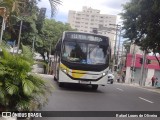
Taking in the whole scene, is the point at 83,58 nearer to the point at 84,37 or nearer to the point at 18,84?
the point at 84,37

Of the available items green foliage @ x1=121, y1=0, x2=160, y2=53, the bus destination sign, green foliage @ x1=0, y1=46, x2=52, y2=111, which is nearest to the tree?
green foliage @ x1=121, y1=0, x2=160, y2=53

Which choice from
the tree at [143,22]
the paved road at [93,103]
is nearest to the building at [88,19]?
the tree at [143,22]

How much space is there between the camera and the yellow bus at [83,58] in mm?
20109

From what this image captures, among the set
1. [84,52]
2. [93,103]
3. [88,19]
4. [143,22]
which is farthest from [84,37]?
[88,19]

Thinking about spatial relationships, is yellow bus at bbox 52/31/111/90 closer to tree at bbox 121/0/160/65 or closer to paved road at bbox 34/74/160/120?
paved road at bbox 34/74/160/120

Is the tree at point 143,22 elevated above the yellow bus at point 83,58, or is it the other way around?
the tree at point 143,22

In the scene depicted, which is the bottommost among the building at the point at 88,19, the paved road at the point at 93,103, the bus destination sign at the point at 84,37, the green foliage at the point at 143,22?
the paved road at the point at 93,103

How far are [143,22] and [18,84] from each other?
2265cm

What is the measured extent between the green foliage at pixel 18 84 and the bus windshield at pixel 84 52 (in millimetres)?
10883

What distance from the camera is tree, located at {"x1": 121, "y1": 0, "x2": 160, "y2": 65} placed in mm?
27688

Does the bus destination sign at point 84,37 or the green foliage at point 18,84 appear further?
the bus destination sign at point 84,37

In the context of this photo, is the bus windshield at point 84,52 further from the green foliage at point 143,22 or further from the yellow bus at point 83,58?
the green foliage at point 143,22

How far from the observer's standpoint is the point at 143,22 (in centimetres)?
3041

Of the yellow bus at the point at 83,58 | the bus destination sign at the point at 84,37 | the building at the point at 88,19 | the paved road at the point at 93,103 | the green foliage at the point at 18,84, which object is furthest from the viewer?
the building at the point at 88,19
